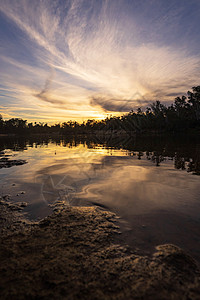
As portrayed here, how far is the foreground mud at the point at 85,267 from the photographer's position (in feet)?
7.19

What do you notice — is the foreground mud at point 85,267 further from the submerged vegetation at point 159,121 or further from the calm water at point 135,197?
the submerged vegetation at point 159,121

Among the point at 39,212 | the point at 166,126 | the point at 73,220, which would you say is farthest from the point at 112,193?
the point at 166,126

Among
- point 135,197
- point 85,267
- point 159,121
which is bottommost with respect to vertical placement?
point 85,267

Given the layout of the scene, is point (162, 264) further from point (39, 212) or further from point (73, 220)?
point (39, 212)

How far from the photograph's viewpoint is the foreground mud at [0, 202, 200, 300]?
2191 millimetres

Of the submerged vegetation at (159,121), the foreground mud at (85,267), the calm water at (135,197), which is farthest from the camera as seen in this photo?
the submerged vegetation at (159,121)

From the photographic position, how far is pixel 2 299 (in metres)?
2.06

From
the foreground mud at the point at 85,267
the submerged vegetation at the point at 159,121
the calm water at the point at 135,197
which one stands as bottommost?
the foreground mud at the point at 85,267

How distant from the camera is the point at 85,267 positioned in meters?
2.60

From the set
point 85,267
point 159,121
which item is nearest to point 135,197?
point 85,267

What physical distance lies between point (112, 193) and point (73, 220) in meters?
2.35

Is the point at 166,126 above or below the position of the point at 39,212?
above

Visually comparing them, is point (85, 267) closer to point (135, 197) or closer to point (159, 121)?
point (135, 197)

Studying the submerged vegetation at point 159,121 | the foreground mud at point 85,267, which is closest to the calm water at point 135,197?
the foreground mud at point 85,267
